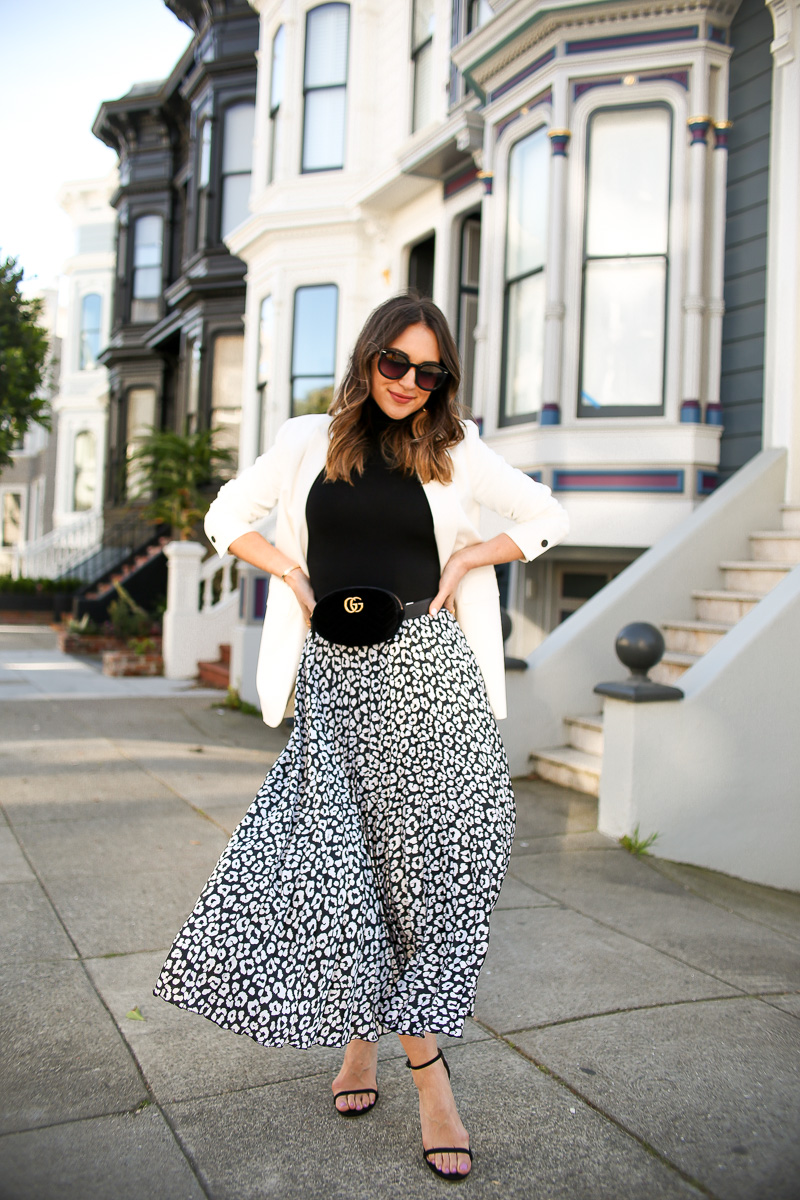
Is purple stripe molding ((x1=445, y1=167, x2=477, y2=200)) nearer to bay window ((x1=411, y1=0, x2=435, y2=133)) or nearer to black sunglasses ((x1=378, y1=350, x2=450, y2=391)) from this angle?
bay window ((x1=411, y1=0, x2=435, y2=133))

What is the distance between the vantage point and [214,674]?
10508 mm

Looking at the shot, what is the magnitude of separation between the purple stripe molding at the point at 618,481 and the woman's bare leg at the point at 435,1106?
17.9ft

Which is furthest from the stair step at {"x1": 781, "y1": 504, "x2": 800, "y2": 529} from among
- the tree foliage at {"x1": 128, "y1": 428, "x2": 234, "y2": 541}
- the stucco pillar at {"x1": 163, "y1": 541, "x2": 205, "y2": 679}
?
the tree foliage at {"x1": 128, "y1": 428, "x2": 234, "y2": 541}

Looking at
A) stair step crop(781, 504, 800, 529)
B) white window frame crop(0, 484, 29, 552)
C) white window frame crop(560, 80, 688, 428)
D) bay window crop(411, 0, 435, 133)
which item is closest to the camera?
stair step crop(781, 504, 800, 529)

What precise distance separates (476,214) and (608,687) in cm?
690

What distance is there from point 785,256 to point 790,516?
1.73m

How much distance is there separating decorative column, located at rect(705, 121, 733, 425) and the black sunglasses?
5167mm

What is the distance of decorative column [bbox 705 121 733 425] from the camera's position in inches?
280

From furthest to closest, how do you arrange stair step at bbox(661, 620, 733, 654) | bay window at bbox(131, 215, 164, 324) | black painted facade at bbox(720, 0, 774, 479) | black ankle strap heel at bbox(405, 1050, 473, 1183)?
bay window at bbox(131, 215, 164, 324), black painted facade at bbox(720, 0, 774, 479), stair step at bbox(661, 620, 733, 654), black ankle strap heel at bbox(405, 1050, 473, 1183)

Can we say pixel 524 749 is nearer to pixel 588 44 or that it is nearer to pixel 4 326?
pixel 588 44

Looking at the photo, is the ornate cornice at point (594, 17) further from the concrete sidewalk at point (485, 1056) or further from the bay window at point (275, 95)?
the concrete sidewalk at point (485, 1056)

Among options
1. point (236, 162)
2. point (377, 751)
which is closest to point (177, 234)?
point (236, 162)

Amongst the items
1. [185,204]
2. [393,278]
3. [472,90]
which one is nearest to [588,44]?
[472,90]

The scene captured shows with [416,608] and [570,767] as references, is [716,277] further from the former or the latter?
[416,608]
